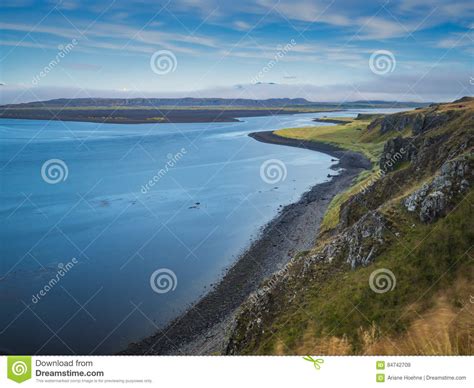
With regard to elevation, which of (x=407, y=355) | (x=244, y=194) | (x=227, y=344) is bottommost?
(x=227, y=344)

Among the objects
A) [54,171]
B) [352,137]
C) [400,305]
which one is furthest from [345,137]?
[400,305]

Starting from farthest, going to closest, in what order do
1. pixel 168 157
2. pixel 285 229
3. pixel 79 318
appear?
pixel 168 157 < pixel 285 229 < pixel 79 318

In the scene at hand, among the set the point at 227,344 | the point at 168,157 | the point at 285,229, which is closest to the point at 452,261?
the point at 227,344

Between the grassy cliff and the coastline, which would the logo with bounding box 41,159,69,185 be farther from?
the grassy cliff

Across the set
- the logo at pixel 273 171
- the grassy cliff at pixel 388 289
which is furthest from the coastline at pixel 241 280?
the logo at pixel 273 171
